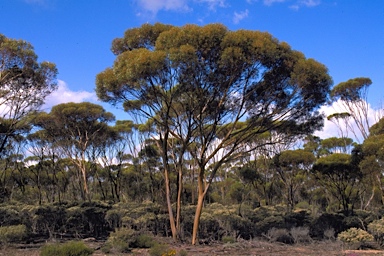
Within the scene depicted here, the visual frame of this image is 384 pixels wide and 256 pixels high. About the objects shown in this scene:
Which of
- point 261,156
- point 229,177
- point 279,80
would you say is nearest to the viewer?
point 279,80

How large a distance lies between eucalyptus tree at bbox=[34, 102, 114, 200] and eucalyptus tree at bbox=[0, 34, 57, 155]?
8.40 m

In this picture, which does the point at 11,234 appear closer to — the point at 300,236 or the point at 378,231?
the point at 300,236

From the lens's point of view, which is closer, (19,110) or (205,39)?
(205,39)

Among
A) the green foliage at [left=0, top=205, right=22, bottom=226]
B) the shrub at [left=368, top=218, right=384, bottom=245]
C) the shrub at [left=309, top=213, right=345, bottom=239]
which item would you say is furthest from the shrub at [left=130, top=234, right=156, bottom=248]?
the shrub at [left=309, top=213, right=345, bottom=239]

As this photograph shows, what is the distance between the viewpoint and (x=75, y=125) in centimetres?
2930

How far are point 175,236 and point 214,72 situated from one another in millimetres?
7025

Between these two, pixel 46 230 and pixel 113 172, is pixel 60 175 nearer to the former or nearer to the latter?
pixel 113 172

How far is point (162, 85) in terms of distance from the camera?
603 inches

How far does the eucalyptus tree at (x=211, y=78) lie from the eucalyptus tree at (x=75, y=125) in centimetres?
1106

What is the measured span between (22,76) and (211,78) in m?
8.63

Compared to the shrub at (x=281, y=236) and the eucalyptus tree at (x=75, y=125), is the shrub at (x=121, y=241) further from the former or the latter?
the eucalyptus tree at (x=75, y=125)

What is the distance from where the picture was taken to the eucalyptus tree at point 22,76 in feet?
52.5

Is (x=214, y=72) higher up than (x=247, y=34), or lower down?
lower down

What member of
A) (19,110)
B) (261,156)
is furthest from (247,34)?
(261,156)
